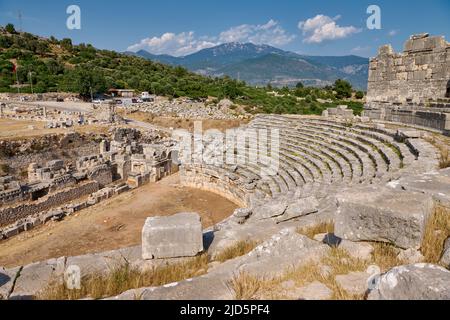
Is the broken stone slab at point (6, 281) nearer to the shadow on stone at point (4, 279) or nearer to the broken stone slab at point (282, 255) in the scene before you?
the shadow on stone at point (4, 279)

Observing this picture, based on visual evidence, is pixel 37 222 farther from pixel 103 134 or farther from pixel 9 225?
pixel 103 134

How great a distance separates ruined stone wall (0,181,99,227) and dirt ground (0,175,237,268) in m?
1.75

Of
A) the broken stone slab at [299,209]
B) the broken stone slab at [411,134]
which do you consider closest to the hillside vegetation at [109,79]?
the broken stone slab at [411,134]

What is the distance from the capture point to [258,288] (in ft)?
10.3

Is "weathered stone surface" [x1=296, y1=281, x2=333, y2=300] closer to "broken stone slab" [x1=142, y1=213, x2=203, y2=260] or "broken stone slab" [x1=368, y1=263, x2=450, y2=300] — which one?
"broken stone slab" [x1=368, y1=263, x2=450, y2=300]

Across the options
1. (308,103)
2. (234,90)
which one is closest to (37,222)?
(308,103)

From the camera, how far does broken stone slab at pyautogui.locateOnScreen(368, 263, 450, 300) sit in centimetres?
232

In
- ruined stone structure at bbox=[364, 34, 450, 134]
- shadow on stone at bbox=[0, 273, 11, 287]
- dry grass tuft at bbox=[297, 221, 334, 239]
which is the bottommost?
shadow on stone at bbox=[0, 273, 11, 287]

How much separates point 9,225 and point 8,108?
27.3 metres

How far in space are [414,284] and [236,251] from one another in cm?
274

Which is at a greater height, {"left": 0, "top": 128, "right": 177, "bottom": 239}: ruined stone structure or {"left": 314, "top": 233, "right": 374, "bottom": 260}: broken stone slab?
{"left": 314, "top": 233, "right": 374, "bottom": 260}: broken stone slab

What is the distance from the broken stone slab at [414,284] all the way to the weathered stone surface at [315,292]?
1.32 ft

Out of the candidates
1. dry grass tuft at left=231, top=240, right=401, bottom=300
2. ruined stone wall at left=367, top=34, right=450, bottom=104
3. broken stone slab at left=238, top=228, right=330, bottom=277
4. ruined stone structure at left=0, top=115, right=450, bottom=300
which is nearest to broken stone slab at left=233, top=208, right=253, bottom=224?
ruined stone structure at left=0, top=115, right=450, bottom=300

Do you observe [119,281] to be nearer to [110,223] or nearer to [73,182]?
[110,223]
